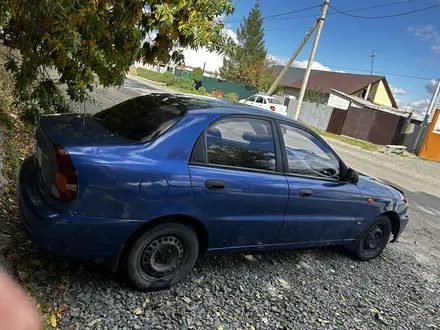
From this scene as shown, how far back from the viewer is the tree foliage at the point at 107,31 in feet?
9.53

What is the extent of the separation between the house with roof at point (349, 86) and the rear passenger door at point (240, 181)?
121 feet

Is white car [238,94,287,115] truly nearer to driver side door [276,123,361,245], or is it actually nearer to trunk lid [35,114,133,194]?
driver side door [276,123,361,245]

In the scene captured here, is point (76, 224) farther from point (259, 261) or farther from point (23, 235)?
point (259, 261)

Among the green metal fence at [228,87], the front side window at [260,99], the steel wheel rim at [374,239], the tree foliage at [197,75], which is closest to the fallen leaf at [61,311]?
the steel wheel rim at [374,239]

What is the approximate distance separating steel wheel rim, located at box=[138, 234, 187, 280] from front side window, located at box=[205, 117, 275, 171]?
0.75 meters

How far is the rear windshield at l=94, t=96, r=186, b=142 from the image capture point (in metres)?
2.99

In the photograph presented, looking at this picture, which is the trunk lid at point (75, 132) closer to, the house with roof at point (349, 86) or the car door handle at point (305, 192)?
the car door handle at point (305, 192)

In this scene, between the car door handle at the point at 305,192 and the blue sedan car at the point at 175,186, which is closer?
the blue sedan car at the point at 175,186

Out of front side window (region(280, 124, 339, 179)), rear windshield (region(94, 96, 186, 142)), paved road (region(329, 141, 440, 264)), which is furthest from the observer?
paved road (region(329, 141, 440, 264))

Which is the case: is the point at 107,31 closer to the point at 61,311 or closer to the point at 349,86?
the point at 61,311

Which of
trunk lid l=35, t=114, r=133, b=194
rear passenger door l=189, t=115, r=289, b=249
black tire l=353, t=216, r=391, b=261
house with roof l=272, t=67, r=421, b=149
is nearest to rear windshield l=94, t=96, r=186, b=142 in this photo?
trunk lid l=35, t=114, r=133, b=194

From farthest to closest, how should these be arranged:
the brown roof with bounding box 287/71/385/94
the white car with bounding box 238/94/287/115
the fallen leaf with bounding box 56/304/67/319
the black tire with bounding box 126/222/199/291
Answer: the brown roof with bounding box 287/71/385/94 → the white car with bounding box 238/94/287/115 → the black tire with bounding box 126/222/199/291 → the fallen leaf with bounding box 56/304/67/319

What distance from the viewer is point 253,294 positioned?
11.0 ft

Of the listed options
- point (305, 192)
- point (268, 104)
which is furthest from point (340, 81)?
point (305, 192)
